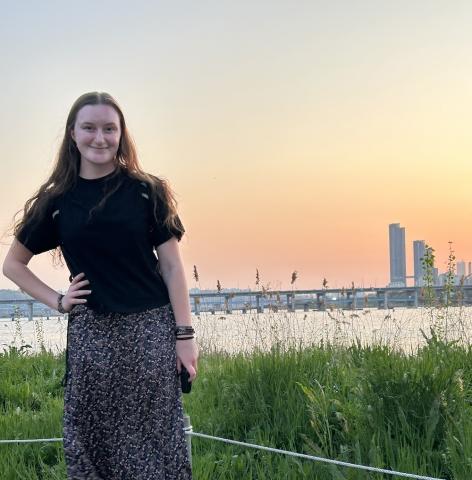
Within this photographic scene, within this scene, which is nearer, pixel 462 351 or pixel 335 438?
pixel 335 438

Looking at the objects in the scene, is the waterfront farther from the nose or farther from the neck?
the nose

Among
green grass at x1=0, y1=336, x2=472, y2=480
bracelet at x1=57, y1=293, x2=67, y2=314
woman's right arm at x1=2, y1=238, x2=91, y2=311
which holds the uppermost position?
woman's right arm at x1=2, y1=238, x2=91, y2=311

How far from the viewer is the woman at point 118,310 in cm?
233

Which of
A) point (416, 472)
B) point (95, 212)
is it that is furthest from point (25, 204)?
point (416, 472)

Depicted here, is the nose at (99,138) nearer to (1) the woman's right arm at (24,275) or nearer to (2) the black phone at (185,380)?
(1) the woman's right arm at (24,275)

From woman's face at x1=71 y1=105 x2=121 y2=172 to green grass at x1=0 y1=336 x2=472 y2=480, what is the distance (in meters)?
1.68

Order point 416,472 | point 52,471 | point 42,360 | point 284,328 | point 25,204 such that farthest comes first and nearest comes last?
1. point 42,360
2. point 284,328
3. point 52,471
4. point 416,472
5. point 25,204

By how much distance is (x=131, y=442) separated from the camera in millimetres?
2369

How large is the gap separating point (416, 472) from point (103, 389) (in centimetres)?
157

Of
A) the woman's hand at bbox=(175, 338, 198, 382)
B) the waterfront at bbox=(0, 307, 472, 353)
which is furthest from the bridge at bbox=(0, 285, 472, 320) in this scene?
the woman's hand at bbox=(175, 338, 198, 382)

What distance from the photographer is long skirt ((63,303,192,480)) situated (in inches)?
91.9

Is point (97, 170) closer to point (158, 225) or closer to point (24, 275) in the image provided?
point (158, 225)

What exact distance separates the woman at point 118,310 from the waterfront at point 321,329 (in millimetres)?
2648

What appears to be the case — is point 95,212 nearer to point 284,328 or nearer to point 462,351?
point 462,351
